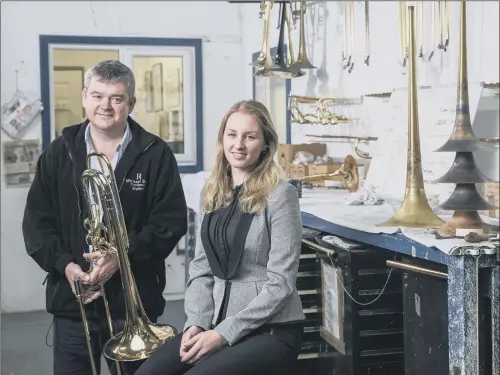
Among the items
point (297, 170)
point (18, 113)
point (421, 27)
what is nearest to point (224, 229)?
point (421, 27)

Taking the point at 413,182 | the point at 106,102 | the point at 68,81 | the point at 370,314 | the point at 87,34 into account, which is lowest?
the point at 370,314

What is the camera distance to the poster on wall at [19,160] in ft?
16.3

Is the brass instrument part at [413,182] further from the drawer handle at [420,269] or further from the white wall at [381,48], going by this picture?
the white wall at [381,48]

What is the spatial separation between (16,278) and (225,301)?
339 cm

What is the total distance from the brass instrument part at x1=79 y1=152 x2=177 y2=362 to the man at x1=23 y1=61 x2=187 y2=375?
58 millimetres

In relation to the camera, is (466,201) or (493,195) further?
(493,195)

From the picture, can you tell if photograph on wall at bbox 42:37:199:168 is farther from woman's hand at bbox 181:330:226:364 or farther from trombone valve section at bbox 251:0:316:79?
woman's hand at bbox 181:330:226:364

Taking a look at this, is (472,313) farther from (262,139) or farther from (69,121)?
(69,121)

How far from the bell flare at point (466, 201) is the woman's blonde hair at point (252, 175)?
1.54 ft

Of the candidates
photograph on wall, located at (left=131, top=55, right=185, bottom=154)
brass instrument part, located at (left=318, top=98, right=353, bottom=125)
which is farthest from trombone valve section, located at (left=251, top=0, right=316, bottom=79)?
photograph on wall, located at (left=131, top=55, right=185, bottom=154)

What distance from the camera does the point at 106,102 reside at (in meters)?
2.08

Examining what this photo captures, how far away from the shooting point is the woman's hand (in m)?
1.91

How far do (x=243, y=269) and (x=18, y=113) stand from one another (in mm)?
3363

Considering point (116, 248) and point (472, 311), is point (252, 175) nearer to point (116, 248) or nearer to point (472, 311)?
point (116, 248)
